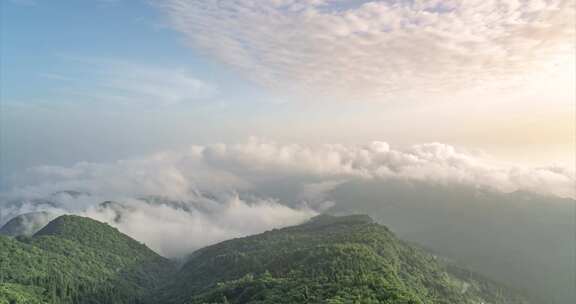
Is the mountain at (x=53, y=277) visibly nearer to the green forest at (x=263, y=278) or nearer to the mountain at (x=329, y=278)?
the green forest at (x=263, y=278)

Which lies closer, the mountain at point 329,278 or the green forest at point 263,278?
the mountain at point 329,278

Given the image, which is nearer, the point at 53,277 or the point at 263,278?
the point at 263,278

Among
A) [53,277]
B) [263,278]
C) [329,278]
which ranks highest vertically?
[329,278]

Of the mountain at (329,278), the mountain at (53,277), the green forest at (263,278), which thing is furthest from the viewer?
the mountain at (53,277)

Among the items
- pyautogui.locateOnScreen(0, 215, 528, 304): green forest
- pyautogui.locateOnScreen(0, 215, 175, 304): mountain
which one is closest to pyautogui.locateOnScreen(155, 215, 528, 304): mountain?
pyautogui.locateOnScreen(0, 215, 528, 304): green forest

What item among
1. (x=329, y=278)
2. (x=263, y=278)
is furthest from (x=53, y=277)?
(x=329, y=278)

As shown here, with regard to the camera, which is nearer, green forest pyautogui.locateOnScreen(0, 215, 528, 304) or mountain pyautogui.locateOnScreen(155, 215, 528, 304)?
mountain pyautogui.locateOnScreen(155, 215, 528, 304)

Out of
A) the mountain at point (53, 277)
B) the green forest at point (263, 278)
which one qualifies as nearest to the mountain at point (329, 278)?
the green forest at point (263, 278)

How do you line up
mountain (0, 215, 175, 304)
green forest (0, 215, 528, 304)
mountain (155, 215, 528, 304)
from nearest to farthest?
1. mountain (155, 215, 528, 304)
2. green forest (0, 215, 528, 304)
3. mountain (0, 215, 175, 304)

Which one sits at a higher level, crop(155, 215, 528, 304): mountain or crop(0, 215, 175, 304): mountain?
crop(155, 215, 528, 304): mountain

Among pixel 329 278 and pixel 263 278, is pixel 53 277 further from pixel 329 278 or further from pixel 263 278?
pixel 329 278

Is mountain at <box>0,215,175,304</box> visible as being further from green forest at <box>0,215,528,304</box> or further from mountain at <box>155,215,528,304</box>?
mountain at <box>155,215,528,304</box>

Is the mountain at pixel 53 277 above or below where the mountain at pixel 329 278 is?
below
